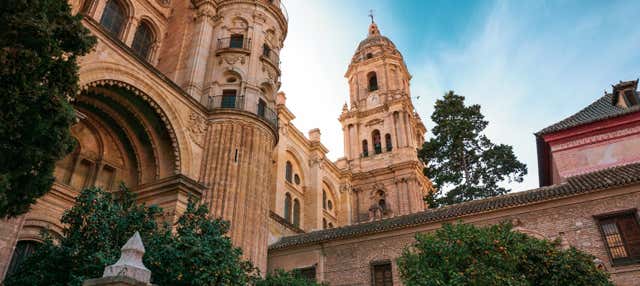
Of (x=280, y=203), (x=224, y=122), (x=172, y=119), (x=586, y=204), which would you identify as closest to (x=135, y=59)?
(x=172, y=119)

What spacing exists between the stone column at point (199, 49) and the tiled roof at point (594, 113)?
15618 millimetres

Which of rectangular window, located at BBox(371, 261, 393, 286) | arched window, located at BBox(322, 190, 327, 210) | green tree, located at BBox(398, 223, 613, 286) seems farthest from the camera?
arched window, located at BBox(322, 190, 327, 210)

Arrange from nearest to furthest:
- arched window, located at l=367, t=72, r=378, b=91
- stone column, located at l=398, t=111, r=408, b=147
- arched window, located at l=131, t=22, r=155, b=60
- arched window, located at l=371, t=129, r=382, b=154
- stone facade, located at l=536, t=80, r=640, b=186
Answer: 1. stone facade, located at l=536, t=80, r=640, b=186
2. arched window, located at l=131, t=22, r=155, b=60
3. stone column, located at l=398, t=111, r=408, b=147
4. arched window, located at l=371, t=129, r=382, b=154
5. arched window, located at l=367, t=72, r=378, b=91

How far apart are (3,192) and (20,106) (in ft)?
4.67

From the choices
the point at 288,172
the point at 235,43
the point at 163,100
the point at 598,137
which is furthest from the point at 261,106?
the point at 598,137

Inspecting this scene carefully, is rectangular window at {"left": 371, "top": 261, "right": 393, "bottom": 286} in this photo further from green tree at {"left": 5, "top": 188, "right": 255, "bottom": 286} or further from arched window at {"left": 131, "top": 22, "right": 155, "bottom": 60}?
arched window at {"left": 131, "top": 22, "right": 155, "bottom": 60}

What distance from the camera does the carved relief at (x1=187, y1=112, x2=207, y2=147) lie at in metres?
17.6

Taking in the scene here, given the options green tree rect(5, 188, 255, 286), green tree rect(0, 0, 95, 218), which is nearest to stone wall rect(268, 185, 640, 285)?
green tree rect(5, 188, 255, 286)

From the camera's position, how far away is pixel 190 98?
58.8 feet

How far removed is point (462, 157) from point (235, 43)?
46.1ft

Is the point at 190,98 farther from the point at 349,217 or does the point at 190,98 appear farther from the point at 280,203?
the point at 349,217

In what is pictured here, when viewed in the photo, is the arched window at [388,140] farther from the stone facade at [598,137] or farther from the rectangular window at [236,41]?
the rectangular window at [236,41]

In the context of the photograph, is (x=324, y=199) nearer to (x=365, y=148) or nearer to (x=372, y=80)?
(x=365, y=148)

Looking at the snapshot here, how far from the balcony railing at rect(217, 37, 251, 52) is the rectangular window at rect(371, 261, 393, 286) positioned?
39.3 feet
